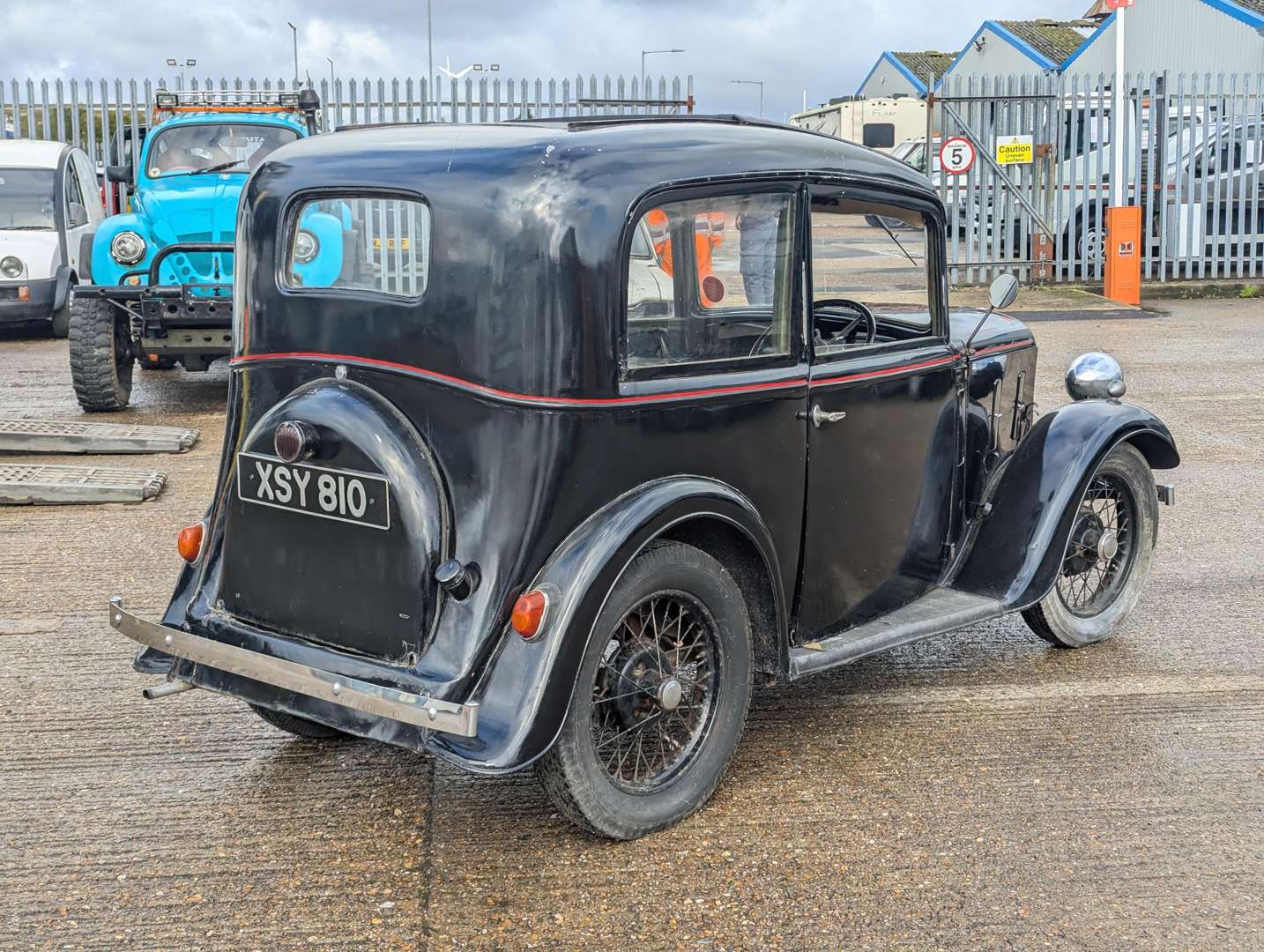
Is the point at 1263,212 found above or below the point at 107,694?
above

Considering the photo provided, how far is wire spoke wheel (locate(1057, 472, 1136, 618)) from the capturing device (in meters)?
5.11

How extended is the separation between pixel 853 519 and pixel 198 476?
4872 millimetres

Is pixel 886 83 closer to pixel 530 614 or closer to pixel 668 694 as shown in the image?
pixel 668 694

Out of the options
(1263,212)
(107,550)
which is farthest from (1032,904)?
(1263,212)

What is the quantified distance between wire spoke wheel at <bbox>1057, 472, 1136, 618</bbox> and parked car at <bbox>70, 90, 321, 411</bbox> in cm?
595

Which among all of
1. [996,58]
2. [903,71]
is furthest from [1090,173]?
[903,71]

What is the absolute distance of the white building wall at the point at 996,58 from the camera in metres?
40.6

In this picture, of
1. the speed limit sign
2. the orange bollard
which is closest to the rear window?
the speed limit sign

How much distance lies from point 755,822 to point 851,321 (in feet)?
5.70

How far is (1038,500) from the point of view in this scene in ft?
15.9

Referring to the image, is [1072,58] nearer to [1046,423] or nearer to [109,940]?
[1046,423]

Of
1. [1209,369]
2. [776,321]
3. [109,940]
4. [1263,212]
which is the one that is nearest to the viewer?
[109,940]

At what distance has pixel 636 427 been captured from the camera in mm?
3641

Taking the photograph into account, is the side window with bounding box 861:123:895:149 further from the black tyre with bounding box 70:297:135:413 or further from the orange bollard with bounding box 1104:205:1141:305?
the black tyre with bounding box 70:297:135:413
